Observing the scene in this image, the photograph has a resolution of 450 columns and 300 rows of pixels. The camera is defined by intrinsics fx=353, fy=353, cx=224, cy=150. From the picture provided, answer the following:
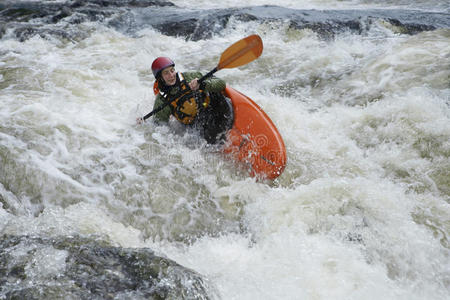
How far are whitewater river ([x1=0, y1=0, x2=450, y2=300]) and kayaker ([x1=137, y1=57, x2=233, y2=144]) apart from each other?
20 cm

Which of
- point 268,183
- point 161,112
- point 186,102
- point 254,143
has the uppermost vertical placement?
point 186,102

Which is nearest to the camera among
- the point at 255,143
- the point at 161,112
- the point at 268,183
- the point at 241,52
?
the point at 268,183

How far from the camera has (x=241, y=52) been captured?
3.95 metres

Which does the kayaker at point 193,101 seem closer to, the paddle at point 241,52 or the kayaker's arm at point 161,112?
the kayaker's arm at point 161,112

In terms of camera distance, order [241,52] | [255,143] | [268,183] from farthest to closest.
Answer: [241,52]
[255,143]
[268,183]

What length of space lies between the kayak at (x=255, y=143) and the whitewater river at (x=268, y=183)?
13 cm

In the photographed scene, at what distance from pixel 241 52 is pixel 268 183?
153cm

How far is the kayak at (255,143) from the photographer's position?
3438mm

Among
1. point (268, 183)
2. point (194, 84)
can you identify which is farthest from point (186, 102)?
point (268, 183)

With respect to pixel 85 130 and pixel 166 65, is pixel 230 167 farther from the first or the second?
pixel 85 130

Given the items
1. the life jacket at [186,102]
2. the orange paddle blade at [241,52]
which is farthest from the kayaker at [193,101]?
the orange paddle blade at [241,52]

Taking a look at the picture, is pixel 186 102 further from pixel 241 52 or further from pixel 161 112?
pixel 241 52

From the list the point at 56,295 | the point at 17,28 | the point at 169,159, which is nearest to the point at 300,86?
the point at 169,159

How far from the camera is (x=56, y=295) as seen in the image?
5.31ft
